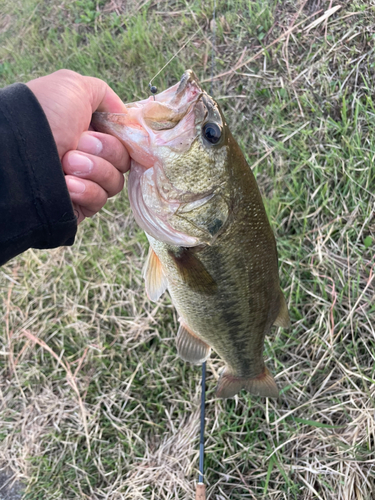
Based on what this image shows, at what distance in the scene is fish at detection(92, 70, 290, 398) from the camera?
4.37 ft

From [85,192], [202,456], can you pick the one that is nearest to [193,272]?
[85,192]

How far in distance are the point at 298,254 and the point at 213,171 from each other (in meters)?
1.33

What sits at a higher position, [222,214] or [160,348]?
[222,214]

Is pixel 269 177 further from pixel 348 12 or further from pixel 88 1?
pixel 88 1

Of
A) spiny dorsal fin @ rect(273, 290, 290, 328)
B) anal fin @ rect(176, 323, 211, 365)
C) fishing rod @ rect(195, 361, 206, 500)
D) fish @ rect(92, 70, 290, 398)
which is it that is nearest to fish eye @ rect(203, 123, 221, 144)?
fish @ rect(92, 70, 290, 398)

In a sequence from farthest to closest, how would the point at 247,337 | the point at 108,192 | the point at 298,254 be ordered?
the point at 298,254 → the point at 247,337 → the point at 108,192

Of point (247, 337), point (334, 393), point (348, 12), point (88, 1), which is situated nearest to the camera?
point (247, 337)

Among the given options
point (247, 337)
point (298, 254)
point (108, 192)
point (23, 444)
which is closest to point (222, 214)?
point (108, 192)

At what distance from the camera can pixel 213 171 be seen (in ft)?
4.66

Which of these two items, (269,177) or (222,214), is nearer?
(222,214)

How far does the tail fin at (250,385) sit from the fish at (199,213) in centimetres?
32

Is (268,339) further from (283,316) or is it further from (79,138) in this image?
(79,138)

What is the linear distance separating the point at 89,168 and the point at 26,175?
0.24m

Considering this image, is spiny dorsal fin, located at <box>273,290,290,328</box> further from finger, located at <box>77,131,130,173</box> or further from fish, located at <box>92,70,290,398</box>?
finger, located at <box>77,131,130,173</box>
